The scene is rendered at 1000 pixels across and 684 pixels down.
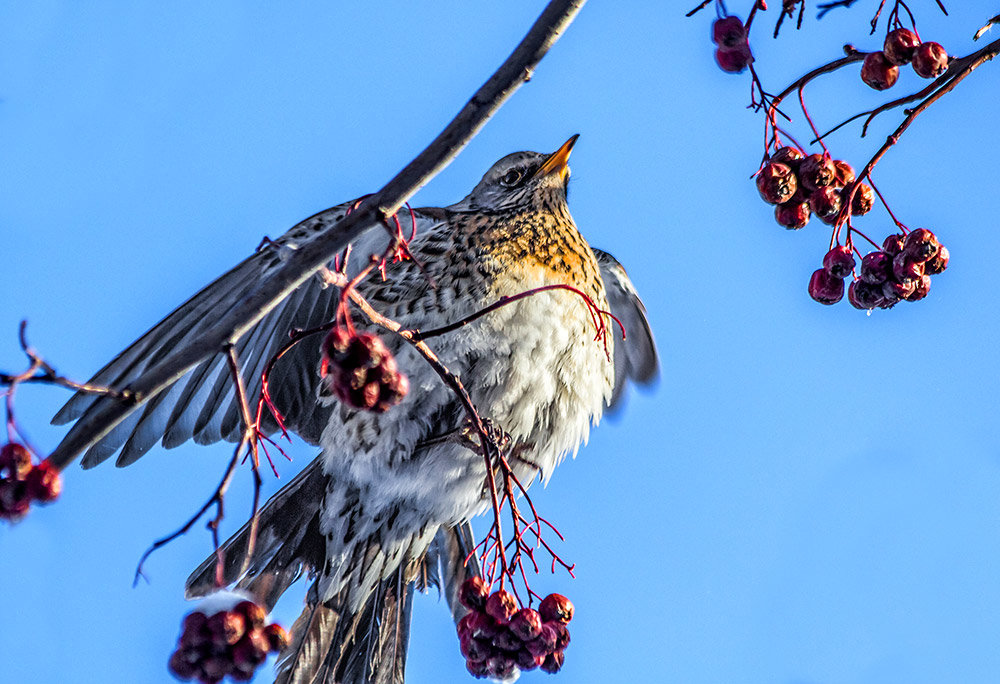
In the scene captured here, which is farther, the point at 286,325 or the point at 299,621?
the point at 286,325

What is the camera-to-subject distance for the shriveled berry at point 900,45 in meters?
2.26

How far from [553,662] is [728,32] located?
4.50ft

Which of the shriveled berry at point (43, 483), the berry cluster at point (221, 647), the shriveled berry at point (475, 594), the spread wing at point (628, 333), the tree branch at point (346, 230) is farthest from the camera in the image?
the spread wing at point (628, 333)

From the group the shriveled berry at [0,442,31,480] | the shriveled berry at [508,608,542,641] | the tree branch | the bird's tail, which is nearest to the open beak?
the bird's tail

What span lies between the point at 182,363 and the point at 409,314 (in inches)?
73.2

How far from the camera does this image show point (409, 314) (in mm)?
3379

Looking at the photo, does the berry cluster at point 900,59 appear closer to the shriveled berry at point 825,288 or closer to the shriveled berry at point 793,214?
the shriveled berry at point 793,214

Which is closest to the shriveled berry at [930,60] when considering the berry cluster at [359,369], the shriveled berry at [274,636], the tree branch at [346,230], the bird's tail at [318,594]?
the tree branch at [346,230]

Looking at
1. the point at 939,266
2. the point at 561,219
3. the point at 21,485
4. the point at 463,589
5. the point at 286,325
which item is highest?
the point at 561,219

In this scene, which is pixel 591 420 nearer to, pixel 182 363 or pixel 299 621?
pixel 299 621

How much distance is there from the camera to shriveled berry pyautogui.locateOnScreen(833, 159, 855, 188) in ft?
7.74

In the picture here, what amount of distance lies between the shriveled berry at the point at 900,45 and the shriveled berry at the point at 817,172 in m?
0.24

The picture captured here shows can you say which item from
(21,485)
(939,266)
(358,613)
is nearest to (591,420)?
(358,613)

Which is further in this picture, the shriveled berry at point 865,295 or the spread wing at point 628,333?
the spread wing at point 628,333
